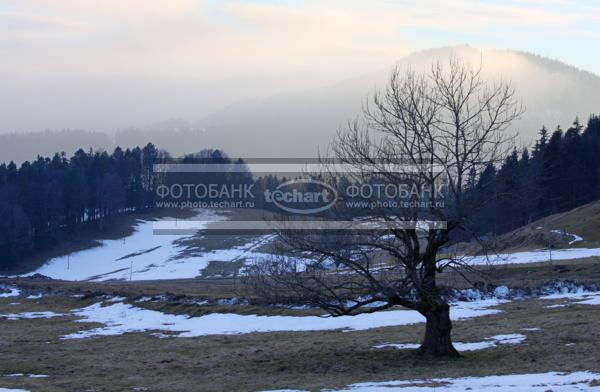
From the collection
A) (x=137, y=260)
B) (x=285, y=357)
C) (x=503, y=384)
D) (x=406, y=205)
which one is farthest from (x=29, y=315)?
(x=137, y=260)

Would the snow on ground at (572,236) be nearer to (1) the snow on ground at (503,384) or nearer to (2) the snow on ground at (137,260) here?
(2) the snow on ground at (137,260)

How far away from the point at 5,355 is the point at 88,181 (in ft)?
343

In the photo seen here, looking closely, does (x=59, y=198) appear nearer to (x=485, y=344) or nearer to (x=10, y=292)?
Answer: (x=10, y=292)

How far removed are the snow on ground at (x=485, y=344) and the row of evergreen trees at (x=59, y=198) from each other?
8336 cm

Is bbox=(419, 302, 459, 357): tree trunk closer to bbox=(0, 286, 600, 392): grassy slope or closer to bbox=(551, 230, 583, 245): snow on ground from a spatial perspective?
bbox=(0, 286, 600, 392): grassy slope

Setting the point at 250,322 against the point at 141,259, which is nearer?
the point at 250,322

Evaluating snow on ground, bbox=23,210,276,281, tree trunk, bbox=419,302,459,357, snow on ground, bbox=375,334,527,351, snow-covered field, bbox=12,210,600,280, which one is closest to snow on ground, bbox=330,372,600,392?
tree trunk, bbox=419,302,459,357

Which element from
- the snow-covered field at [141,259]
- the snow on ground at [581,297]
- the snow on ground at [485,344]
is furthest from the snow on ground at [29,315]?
the snow-covered field at [141,259]

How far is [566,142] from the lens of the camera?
86.5 metres

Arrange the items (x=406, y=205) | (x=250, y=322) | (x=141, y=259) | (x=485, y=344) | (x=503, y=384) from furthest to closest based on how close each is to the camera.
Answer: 1. (x=141, y=259)
2. (x=250, y=322)
3. (x=485, y=344)
4. (x=406, y=205)
5. (x=503, y=384)

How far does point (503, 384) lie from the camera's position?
Result: 1487 centimetres

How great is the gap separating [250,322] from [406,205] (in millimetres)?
16498

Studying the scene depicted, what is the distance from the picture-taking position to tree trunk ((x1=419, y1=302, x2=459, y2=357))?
62.5 feet

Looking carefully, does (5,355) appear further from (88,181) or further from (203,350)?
(88,181)
